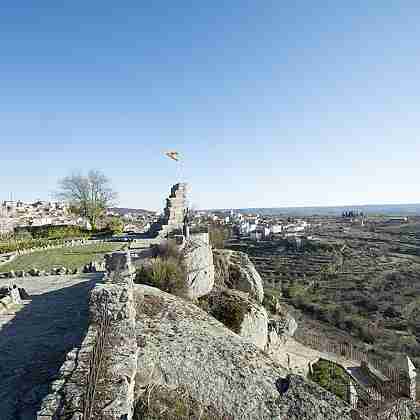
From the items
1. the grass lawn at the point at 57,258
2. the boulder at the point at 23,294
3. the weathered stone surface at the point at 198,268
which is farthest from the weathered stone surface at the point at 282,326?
the boulder at the point at 23,294

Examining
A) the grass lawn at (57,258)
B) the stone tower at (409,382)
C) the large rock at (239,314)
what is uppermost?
the grass lawn at (57,258)

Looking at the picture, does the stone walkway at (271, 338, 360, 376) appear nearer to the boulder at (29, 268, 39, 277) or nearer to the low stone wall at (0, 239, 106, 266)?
the boulder at (29, 268, 39, 277)

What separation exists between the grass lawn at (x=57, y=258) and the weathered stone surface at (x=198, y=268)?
589cm

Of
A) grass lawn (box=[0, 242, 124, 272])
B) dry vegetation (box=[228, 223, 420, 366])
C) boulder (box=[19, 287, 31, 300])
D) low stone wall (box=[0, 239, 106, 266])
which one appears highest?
low stone wall (box=[0, 239, 106, 266])

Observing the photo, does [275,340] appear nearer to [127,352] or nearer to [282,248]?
[127,352]

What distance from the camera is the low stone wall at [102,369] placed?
4.12 meters

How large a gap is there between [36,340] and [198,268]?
6.64 m

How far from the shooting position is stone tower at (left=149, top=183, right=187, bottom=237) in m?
26.4

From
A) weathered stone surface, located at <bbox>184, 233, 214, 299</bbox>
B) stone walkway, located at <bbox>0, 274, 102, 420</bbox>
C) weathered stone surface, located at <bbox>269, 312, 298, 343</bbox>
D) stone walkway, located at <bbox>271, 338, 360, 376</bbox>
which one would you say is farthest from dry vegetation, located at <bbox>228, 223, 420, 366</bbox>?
stone walkway, located at <bbox>0, 274, 102, 420</bbox>

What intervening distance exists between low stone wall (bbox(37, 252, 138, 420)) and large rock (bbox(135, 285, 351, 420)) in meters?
0.76

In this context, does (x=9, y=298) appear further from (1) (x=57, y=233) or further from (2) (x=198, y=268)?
(1) (x=57, y=233)

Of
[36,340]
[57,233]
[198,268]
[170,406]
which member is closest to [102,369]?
[170,406]

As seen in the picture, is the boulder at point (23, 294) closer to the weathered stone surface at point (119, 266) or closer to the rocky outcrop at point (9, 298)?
the rocky outcrop at point (9, 298)

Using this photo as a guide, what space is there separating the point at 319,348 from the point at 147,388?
671 inches
